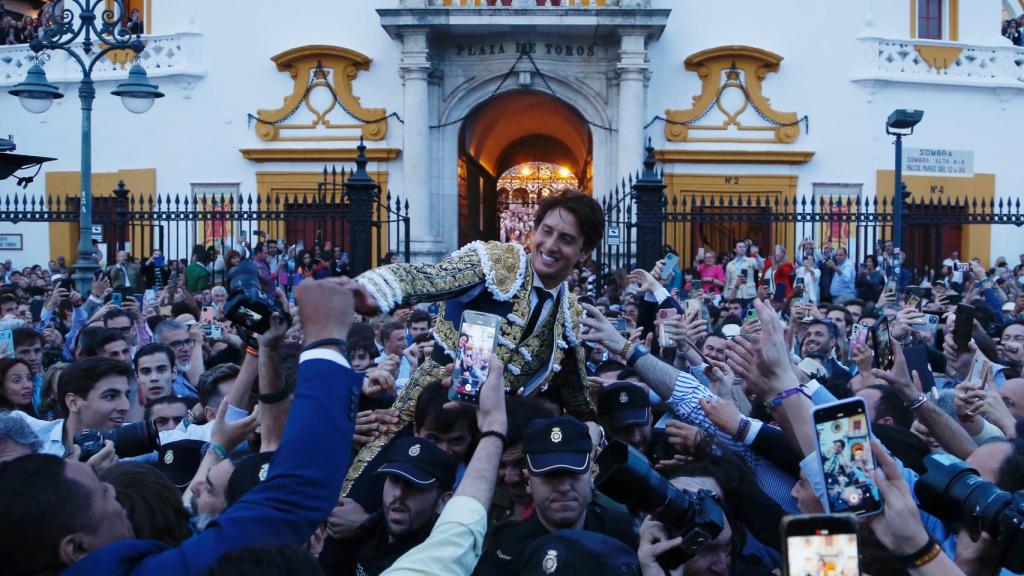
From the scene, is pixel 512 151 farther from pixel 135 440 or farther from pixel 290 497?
pixel 290 497

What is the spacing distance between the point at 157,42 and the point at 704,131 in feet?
38.3

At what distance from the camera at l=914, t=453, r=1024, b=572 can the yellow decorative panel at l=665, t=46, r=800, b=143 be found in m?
21.2

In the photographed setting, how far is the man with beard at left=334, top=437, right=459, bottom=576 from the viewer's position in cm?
414

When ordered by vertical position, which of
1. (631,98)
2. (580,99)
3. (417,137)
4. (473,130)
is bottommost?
(417,137)

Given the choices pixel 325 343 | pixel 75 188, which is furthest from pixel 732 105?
pixel 325 343

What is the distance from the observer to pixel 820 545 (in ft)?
8.05

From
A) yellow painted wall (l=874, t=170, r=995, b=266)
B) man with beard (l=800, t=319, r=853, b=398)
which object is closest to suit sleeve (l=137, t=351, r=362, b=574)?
man with beard (l=800, t=319, r=853, b=398)

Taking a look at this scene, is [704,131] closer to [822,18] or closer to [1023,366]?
[822,18]

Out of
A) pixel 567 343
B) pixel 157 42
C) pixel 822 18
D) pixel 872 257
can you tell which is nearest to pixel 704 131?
pixel 822 18

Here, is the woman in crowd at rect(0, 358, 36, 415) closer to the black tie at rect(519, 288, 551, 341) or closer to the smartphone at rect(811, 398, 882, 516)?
the black tie at rect(519, 288, 551, 341)

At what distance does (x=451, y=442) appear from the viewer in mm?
4672

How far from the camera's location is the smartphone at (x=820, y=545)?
8.00ft

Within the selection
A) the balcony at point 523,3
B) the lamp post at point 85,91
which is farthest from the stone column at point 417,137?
the lamp post at point 85,91

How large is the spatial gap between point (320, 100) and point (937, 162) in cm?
1303
